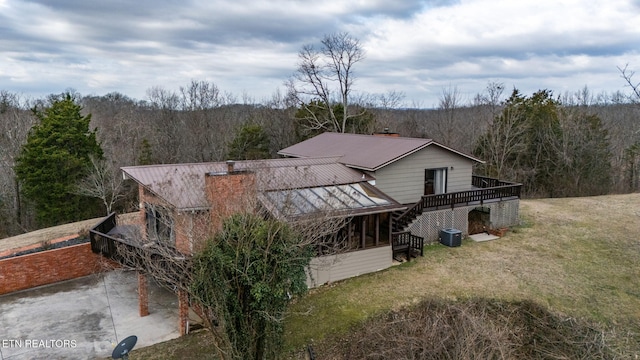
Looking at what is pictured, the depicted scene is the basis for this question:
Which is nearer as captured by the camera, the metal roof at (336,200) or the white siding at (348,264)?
the metal roof at (336,200)

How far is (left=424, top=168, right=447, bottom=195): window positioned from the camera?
21.2 metres

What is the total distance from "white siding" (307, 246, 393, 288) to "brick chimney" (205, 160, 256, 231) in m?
4.31

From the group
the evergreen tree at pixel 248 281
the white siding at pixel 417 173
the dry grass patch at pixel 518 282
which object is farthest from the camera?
the white siding at pixel 417 173

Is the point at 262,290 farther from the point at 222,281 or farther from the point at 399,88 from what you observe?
the point at 399,88

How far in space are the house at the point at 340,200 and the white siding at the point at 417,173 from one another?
5cm

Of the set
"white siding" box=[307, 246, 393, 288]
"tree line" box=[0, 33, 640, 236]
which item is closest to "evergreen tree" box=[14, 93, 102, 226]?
"tree line" box=[0, 33, 640, 236]

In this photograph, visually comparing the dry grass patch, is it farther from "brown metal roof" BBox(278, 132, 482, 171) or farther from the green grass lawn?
"brown metal roof" BBox(278, 132, 482, 171)

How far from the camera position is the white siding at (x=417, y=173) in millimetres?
19656

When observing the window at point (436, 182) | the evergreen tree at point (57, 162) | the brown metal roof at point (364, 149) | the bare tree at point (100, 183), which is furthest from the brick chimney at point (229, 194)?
the evergreen tree at point (57, 162)

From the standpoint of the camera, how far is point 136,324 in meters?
A: 13.3

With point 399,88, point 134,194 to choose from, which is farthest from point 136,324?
point 399,88

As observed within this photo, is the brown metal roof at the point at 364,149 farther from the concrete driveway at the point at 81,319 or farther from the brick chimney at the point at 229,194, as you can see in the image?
the concrete driveway at the point at 81,319

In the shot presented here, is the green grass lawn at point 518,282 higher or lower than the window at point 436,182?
lower

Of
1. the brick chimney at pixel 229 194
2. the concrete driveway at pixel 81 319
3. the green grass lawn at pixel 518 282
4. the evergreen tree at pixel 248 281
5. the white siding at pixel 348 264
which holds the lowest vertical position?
the concrete driveway at pixel 81 319
